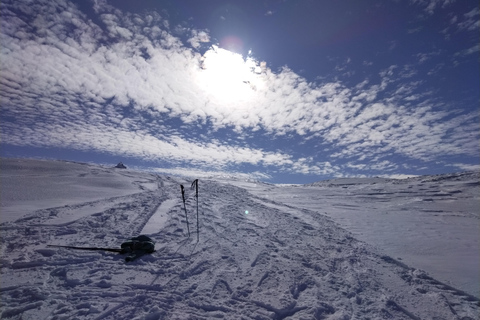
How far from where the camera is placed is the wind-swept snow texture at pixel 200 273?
18.7 feet

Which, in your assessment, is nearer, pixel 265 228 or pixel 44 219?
pixel 44 219

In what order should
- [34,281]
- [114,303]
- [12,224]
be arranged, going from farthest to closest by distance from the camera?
[12,224], [34,281], [114,303]

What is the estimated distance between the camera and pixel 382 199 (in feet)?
79.9

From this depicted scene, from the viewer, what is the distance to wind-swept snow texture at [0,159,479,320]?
5.71 m

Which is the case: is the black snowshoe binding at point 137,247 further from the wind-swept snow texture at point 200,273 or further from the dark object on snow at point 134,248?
the wind-swept snow texture at point 200,273

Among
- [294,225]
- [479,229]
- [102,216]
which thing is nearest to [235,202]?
[294,225]

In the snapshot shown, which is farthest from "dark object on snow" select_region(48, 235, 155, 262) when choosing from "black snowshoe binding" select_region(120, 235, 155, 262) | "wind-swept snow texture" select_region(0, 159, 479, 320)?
"wind-swept snow texture" select_region(0, 159, 479, 320)

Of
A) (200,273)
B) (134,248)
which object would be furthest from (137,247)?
(200,273)

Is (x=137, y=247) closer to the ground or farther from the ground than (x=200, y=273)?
farther from the ground

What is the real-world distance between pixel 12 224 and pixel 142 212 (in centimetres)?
532

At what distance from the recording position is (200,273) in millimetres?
7473

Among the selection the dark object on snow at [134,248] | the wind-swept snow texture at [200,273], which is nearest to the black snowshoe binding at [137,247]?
the dark object on snow at [134,248]

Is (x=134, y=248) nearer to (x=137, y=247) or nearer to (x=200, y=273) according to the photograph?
(x=137, y=247)

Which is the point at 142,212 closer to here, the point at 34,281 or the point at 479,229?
the point at 34,281
